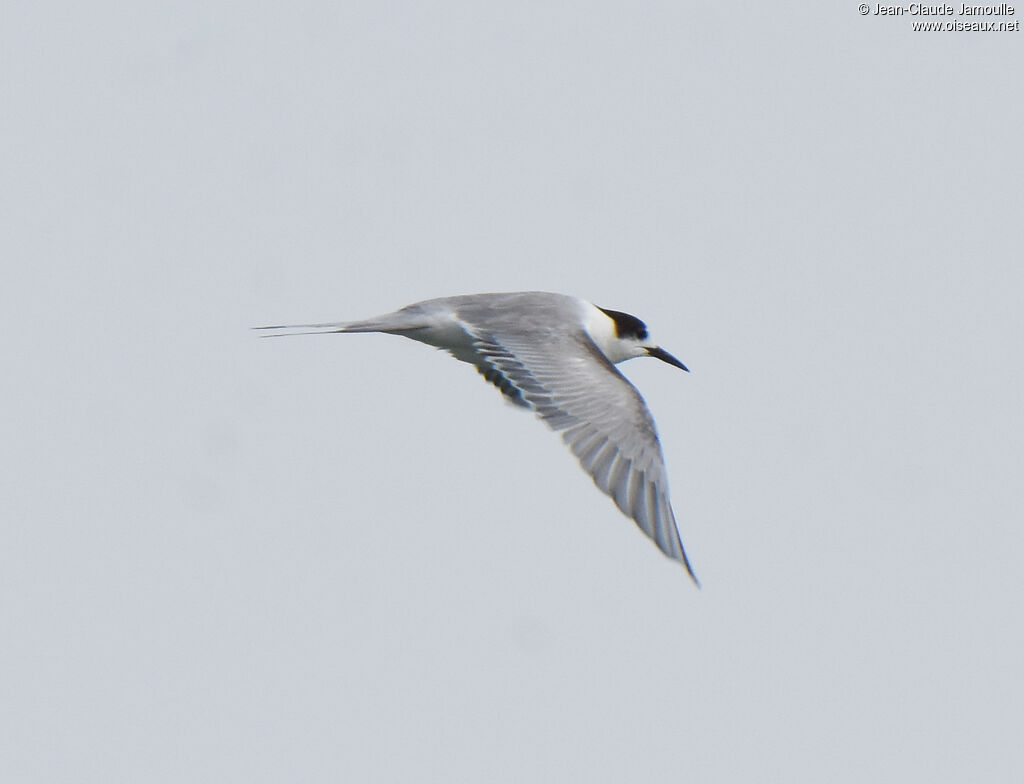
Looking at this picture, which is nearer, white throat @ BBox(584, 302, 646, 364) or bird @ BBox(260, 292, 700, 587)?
bird @ BBox(260, 292, 700, 587)

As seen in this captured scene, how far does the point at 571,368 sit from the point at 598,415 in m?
0.44

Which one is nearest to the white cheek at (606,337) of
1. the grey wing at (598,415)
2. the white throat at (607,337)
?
the white throat at (607,337)

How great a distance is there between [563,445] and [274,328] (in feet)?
6.56

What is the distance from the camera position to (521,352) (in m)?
7.96

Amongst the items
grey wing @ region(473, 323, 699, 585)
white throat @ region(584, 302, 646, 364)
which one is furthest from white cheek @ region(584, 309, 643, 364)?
grey wing @ region(473, 323, 699, 585)

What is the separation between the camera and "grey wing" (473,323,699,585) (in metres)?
7.02

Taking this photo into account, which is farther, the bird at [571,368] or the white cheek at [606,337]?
the white cheek at [606,337]

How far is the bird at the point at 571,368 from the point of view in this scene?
7102 mm

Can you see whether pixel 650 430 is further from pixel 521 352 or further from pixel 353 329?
pixel 353 329

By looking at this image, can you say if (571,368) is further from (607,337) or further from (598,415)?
(607,337)

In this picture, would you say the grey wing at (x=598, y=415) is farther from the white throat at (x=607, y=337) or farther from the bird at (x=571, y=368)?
the white throat at (x=607, y=337)

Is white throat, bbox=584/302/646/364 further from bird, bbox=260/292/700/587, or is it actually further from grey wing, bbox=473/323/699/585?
grey wing, bbox=473/323/699/585

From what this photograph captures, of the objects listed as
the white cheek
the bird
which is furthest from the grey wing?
the white cheek

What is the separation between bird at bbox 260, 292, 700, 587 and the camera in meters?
7.10
